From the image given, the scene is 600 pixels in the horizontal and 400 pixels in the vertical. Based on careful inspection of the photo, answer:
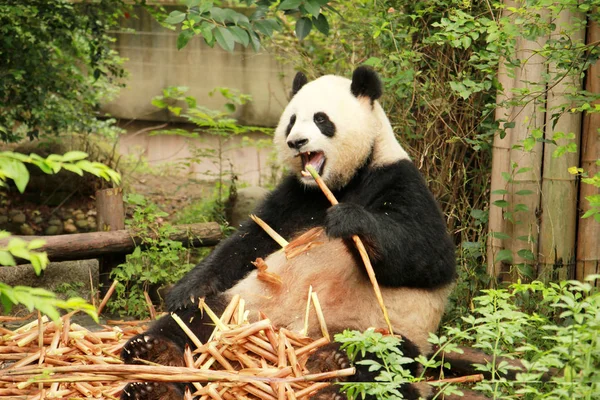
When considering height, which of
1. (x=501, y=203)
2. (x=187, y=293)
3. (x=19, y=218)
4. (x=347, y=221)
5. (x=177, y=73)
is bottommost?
(x=19, y=218)

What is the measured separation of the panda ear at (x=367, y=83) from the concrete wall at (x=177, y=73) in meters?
6.42

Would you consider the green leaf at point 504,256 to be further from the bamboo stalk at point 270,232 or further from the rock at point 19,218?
the rock at point 19,218

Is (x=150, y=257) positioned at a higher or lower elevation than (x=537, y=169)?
lower

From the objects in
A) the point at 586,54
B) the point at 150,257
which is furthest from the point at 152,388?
the point at 586,54

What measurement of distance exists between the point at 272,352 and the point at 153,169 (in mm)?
6462

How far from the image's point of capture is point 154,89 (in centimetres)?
1122

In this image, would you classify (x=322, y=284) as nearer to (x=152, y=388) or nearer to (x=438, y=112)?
(x=152, y=388)

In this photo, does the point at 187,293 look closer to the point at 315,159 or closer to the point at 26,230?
the point at 315,159

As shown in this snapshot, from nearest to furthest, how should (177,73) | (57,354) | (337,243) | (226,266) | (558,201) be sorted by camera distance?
(57,354)
(337,243)
(226,266)
(558,201)
(177,73)

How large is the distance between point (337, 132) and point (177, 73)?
23.5 ft

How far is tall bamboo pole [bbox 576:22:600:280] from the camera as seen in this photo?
198 inches

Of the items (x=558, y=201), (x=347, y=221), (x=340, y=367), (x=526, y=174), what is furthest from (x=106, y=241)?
(x=558, y=201)

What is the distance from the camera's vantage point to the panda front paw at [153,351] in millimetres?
3982

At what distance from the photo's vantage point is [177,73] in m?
11.2
